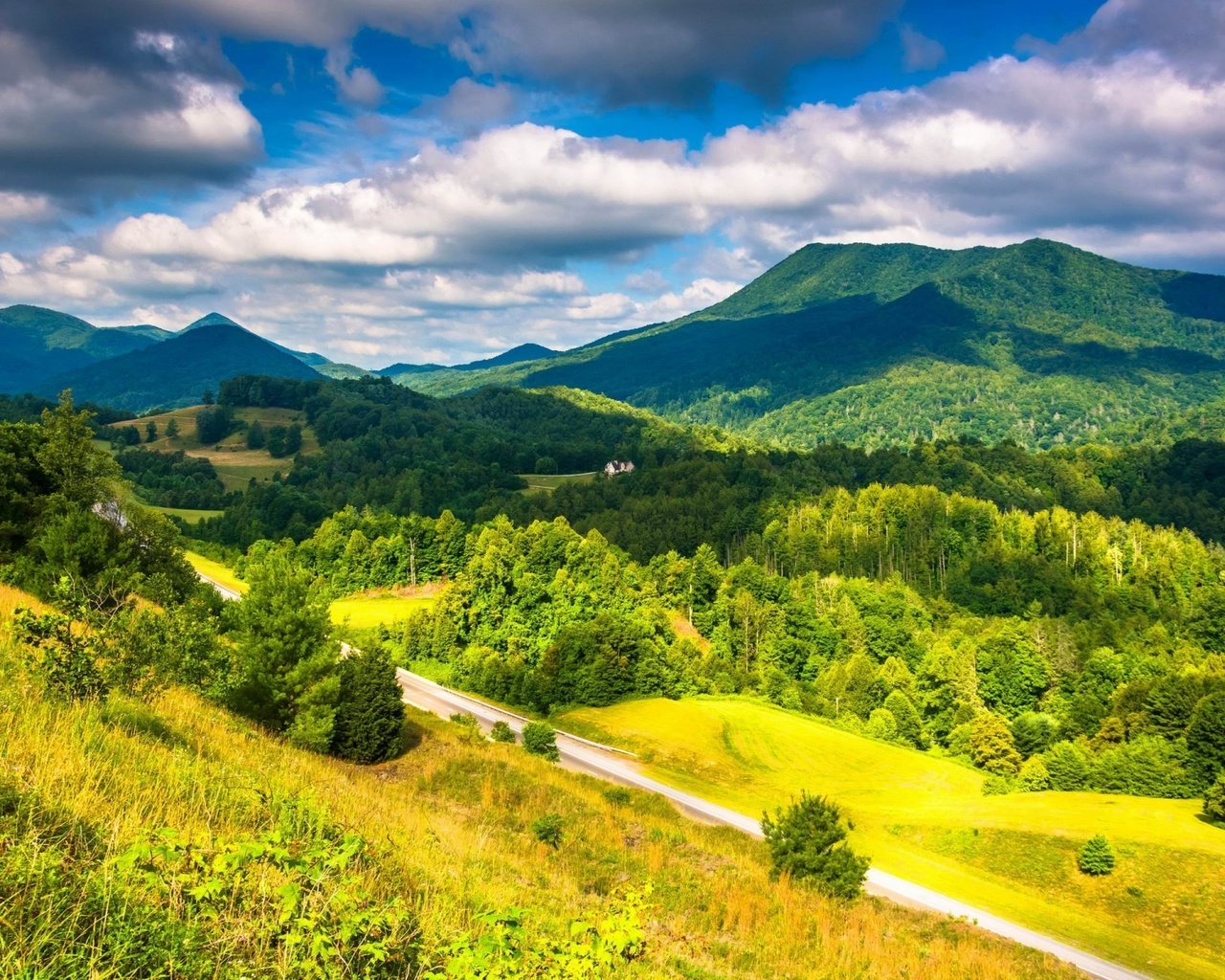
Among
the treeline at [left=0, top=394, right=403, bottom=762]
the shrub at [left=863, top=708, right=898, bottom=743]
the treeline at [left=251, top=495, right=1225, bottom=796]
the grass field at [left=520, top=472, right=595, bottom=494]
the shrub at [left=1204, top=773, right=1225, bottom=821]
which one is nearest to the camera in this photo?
the treeline at [left=0, top=394, right=403, bottom=762]

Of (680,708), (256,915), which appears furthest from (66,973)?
(680,708)

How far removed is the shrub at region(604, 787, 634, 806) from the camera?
2937 cm

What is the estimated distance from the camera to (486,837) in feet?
51.0

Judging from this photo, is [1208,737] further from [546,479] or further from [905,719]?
[546,479]

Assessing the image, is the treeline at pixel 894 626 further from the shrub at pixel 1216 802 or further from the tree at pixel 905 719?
the shrub at pixel 1216 802

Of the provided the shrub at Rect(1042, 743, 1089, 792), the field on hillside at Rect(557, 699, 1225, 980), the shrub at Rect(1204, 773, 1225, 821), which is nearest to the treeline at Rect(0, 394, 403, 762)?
the field on hillside at Rect(557, 699, 1225, 980)

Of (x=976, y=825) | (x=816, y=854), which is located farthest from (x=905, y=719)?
(x=816, y=854)

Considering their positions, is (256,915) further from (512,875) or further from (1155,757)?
(1155,757)

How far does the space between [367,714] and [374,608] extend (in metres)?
71.8

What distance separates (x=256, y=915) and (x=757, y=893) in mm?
16083

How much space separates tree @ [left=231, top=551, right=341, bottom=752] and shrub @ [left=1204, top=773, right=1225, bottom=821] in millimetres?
49240

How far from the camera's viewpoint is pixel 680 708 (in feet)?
205

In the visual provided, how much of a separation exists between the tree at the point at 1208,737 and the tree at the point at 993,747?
1257 cm

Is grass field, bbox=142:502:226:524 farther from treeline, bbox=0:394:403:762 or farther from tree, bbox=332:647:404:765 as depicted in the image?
tree, bbox=332:647:404:765
